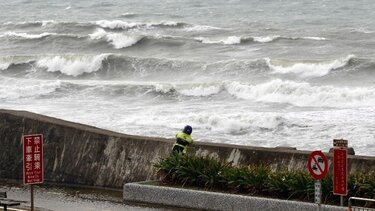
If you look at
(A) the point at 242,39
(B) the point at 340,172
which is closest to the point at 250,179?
(B) the point at 340,172

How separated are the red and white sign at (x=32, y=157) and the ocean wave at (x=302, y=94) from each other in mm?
22390

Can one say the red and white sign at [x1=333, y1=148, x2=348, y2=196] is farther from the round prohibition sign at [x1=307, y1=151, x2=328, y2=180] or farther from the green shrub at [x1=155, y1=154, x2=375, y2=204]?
the green shrub at [x1=155, y1=154, x2=375, y2=204]

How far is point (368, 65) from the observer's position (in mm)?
45656

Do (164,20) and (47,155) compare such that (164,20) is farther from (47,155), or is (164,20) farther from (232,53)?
(47,155)

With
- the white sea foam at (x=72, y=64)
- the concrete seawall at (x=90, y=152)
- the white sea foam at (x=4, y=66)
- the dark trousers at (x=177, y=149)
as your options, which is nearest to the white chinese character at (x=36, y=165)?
the dark trousers at (x=177, y=149)

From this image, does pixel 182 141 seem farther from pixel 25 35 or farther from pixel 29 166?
pixel 25 35

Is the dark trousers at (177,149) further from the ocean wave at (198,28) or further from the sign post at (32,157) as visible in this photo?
the ocean wave at (198,28)

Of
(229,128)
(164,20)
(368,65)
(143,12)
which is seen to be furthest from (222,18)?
(229,128)

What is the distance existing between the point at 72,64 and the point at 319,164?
38.3 meters

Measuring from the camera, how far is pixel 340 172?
15.7 metres

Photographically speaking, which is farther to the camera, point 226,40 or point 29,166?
point 226,40

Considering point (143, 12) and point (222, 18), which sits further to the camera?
point (143, 12)

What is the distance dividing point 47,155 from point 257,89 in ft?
69.6

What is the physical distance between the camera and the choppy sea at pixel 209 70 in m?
33.8
